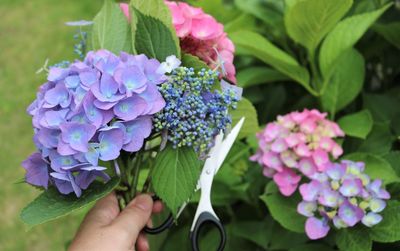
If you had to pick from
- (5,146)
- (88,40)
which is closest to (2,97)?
(5,146)

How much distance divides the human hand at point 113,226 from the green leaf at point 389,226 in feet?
1.28

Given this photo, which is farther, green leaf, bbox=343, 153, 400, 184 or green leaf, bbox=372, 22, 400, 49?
green leaf, bbox=372, 22, 400, 49

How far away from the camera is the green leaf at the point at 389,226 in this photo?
0.98 m

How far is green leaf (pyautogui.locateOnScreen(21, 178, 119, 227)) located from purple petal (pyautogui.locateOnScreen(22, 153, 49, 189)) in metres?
0.02

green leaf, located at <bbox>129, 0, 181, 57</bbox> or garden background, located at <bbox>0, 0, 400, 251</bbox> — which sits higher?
green leaf, located at <bbox>129, 0, 181, 57</bbox>

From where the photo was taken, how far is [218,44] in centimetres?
98

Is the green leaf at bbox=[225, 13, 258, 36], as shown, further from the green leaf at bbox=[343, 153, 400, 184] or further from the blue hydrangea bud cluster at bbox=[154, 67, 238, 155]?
the blue hydrangea bud cluster at bbox=[154, 67, 238, 155]

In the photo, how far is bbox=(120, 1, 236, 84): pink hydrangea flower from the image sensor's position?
3.08 ft

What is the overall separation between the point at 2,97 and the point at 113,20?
90.6 inches

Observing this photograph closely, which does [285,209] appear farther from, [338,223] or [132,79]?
[132,79]

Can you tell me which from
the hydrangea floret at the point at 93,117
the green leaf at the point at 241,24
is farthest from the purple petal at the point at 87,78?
the green leaf at the point at 241,24

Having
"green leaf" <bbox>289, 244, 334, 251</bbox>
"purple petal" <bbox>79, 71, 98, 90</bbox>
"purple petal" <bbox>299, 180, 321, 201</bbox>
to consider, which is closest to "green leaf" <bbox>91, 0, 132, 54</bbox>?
"purple petal" <bbox>79, 71, 98, 90</bbox>

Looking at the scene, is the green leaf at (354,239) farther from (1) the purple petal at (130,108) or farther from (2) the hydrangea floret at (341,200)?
(1) the purple petal at (130,108)

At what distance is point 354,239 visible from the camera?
1001 millimetres
